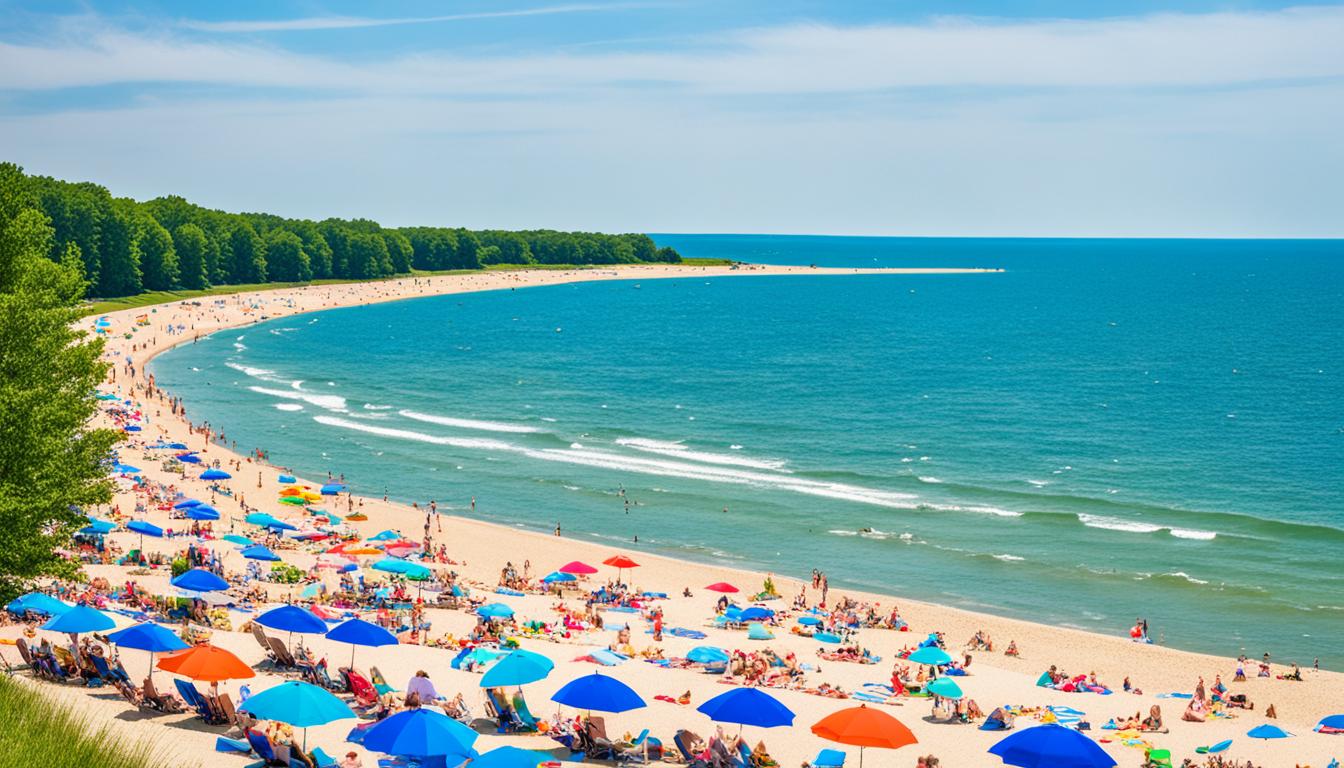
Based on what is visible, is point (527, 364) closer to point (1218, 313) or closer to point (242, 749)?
point (242, 749)

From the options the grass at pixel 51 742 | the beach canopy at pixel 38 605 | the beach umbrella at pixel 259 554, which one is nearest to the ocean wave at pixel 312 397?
the beach umbrella at pixel 259 554

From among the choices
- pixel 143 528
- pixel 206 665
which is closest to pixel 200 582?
pixel 206 665

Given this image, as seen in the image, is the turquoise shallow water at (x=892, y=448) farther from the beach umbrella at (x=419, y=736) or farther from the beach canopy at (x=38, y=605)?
the beach canopy at (x=38, y=605)

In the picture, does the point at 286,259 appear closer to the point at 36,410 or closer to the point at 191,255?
the point at 191,255

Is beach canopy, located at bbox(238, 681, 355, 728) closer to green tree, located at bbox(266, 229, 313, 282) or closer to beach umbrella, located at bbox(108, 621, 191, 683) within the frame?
beach umbrella, located at bbox(108, 621, 191, 683)

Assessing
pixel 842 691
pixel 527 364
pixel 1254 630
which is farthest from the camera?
pixel 527 364

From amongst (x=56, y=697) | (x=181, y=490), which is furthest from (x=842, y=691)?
(x=181, y=490)

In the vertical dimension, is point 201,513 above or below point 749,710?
below
